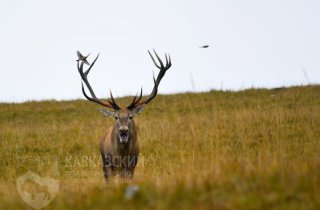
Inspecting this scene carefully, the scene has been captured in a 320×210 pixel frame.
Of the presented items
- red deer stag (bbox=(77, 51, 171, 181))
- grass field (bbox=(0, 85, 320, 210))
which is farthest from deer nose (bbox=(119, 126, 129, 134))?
grass field (bbox=(0, 85, 320, 210))

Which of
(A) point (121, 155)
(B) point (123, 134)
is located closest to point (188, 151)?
(A) point (121, 155)

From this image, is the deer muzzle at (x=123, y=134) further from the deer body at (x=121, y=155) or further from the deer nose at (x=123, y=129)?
the deer body at (x=121, y=155)

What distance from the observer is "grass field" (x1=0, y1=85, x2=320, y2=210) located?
4961 millimetres

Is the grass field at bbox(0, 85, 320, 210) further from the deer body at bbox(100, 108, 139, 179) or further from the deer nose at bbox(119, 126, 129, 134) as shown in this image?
the deer nose at bbox(119, 126, 129, 134)

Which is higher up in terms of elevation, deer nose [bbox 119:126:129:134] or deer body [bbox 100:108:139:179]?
deer nose [bbox 119:126:129:134]

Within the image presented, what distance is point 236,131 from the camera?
14094 millimetres

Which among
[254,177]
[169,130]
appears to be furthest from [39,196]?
[169,130]

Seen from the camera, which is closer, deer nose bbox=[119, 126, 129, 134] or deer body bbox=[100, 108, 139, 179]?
deer nose bbox=[119, 126, 129, 134]

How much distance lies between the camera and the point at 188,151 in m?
12.3

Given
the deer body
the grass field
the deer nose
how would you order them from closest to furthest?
the grass field → the deer nose → the deer body

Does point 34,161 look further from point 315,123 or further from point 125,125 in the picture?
point 315,123

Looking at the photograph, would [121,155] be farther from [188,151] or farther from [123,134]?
[188,151]

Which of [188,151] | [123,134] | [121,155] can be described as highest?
[123,134]

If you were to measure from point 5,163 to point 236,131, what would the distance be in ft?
18.3
